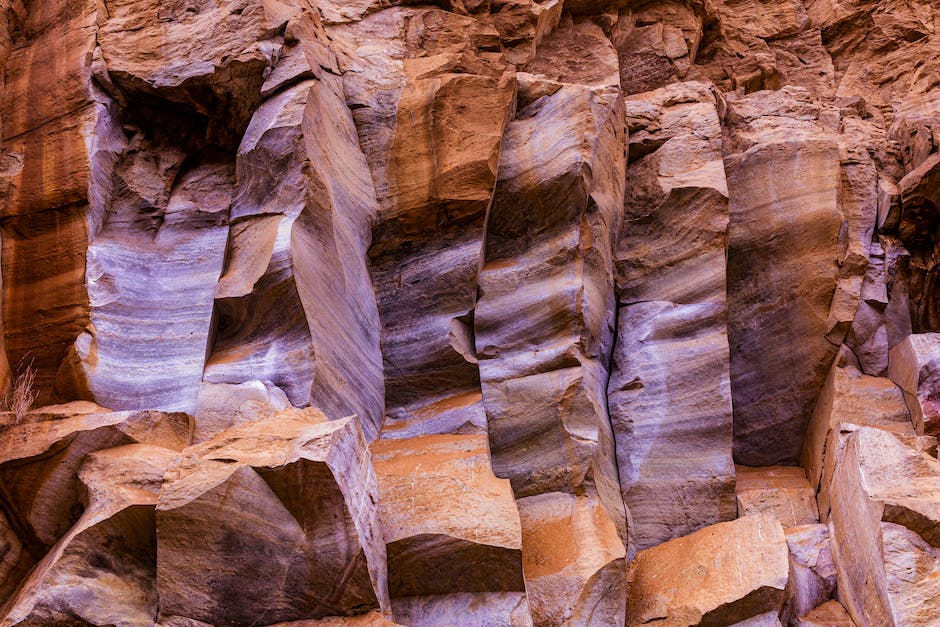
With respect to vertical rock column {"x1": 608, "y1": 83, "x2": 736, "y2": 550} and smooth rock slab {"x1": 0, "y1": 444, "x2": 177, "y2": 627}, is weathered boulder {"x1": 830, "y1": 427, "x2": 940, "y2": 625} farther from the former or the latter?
smooth rock slab {"x1": 0, "y1": 444, "x2": 177, "y2": 627}

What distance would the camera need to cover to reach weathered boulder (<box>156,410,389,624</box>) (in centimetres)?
723

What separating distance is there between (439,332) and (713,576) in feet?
11.8

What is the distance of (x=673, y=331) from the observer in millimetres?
11406

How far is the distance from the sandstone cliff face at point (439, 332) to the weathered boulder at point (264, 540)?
0.02 meters

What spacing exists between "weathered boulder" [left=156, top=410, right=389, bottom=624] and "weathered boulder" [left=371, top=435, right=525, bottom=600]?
26.4 inches

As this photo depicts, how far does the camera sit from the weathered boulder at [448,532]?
26.6 ft

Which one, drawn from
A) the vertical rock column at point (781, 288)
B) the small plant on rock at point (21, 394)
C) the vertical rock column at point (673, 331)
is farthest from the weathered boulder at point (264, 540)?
the vertical rock column at point (781, 288)

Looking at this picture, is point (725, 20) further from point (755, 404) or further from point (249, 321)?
point (249, 321)

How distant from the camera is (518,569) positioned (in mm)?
8102

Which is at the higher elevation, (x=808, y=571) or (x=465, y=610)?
(x=465, y=610)

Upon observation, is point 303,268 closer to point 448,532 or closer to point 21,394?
point 21,394

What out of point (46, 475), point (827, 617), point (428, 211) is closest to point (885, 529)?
point (827, 617)

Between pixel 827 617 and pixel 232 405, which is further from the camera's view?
pixel 827 617

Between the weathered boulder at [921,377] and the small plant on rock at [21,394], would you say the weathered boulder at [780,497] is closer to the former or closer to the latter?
the weathered boulder at [921,377]
